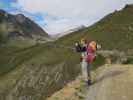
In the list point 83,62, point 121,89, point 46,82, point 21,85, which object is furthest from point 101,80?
point 21,85

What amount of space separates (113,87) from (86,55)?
311 centimetres

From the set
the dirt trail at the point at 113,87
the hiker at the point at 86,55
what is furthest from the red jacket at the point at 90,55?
the dirt trail at the point at 113,87

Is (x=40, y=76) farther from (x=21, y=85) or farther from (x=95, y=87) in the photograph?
(x=95, y=87)

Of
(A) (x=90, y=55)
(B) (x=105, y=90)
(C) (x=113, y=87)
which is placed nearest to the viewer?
(B) (x=105, y=90)

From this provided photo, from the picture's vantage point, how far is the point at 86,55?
25469 mm

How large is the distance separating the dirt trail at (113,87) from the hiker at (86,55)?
2.46 feet

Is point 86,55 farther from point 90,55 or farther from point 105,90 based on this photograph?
point 105,90

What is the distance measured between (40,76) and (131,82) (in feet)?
525

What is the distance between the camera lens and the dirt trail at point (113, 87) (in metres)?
20.6

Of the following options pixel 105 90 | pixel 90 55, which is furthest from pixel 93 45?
pixel 105 90

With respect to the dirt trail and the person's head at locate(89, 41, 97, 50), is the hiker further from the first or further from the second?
the dirt trail


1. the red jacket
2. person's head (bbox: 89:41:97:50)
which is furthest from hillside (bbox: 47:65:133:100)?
person's head (bbox: 89:41:97:50)

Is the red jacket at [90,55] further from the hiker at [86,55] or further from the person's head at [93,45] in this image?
the person's head at [93,45]

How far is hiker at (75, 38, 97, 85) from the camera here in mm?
25297
